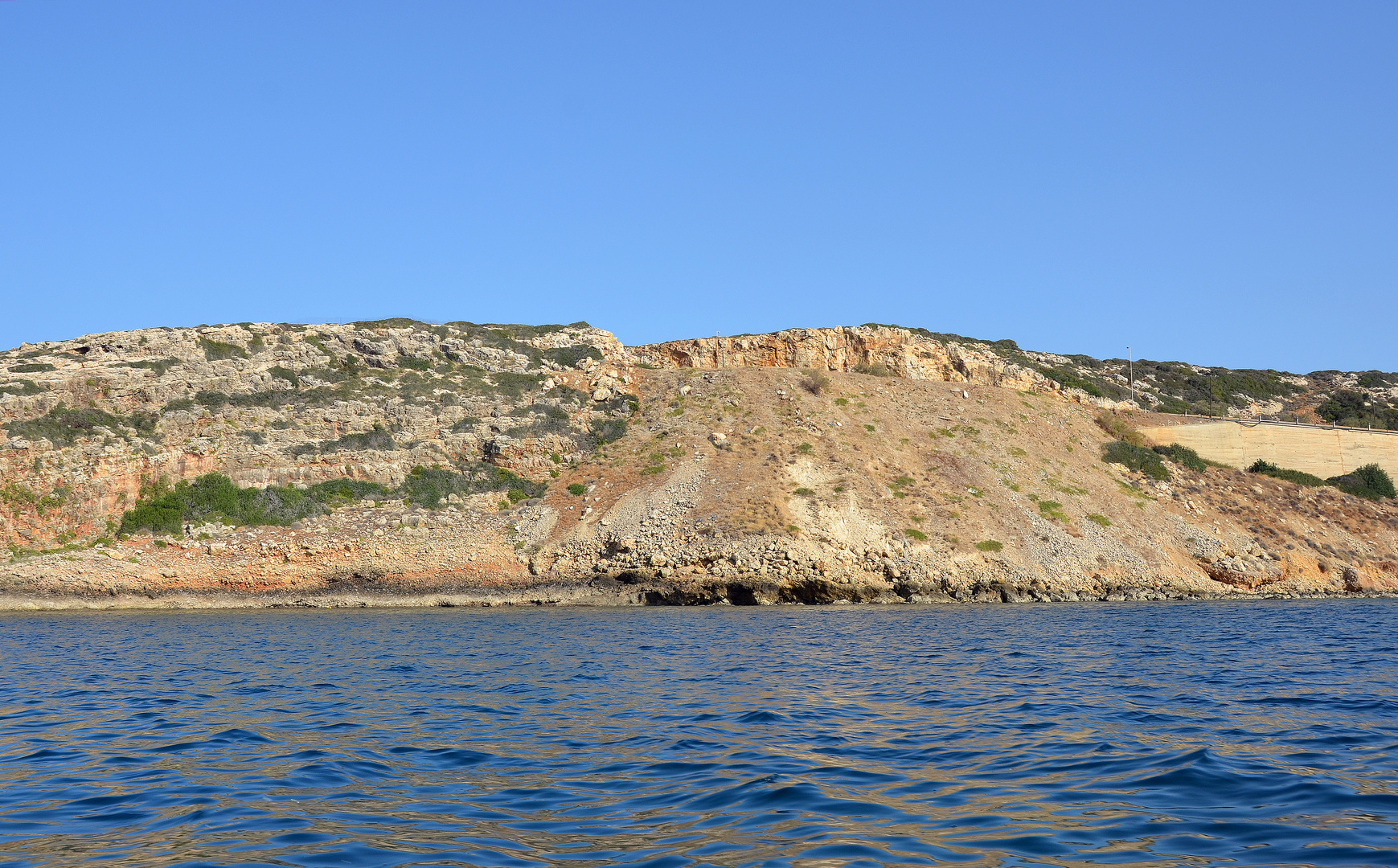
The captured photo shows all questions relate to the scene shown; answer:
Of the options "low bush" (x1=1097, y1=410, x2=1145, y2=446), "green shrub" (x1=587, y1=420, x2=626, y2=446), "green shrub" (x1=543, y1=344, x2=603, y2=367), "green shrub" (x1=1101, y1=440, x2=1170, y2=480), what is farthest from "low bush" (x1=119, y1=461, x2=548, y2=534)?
"low bush" (x1=1097, y1=410, x2=1145, y2=446)

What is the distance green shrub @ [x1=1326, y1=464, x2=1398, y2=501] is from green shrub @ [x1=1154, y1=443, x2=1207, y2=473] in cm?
728

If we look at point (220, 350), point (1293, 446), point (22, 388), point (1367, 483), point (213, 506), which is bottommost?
point (213, 506)

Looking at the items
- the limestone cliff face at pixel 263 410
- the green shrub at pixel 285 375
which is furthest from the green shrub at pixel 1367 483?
the green shrub at pixel 285 375

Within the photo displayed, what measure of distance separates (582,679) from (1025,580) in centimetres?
3062

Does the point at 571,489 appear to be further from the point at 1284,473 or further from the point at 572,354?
the point at 1284,473

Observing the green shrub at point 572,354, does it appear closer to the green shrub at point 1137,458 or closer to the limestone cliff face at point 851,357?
the limestone cliff face at point 851,357

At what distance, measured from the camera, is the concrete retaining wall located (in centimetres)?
6028

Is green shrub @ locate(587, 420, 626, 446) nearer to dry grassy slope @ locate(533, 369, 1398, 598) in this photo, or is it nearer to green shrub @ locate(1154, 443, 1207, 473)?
dry grassy slope @ locate(533, 369, 1398, 598)

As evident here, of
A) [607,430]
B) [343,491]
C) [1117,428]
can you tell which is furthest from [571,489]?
[1117,428]

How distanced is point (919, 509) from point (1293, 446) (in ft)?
90.9

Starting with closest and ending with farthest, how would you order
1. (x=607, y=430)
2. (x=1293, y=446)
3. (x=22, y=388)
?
(x=22, y=388) < (x=607, y=430) < (x=1293, y=446)

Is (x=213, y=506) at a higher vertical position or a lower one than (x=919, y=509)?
higher

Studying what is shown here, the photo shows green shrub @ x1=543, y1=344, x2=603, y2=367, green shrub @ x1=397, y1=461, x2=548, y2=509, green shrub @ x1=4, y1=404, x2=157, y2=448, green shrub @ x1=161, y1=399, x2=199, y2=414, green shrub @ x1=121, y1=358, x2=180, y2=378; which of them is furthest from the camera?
green shrub @ x1=543, y1=344, x2=603, y2=367

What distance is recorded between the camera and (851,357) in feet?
222
